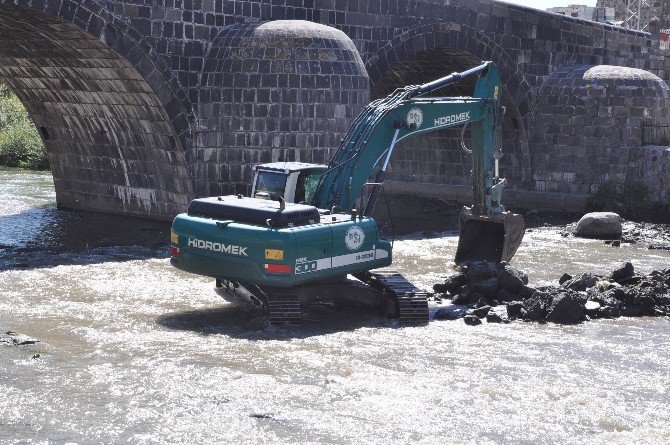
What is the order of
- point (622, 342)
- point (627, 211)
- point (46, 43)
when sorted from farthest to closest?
point (627, 211) < point (46, 43) < point (622, 342)

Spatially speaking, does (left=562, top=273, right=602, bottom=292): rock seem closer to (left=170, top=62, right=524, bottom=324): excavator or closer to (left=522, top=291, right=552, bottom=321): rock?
(left=522, top=291, right=552, bottom=321): rock

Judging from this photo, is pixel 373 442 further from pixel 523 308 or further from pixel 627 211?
pixel 627 211

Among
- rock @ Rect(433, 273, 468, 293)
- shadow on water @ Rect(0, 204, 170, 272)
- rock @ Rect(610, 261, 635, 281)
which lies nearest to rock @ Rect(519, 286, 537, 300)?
rock @ Rect(433, 273, 468, 293)

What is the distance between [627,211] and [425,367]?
18.8 metres

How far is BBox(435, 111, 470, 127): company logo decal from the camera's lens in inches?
808

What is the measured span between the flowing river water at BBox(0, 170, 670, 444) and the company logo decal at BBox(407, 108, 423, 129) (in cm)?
305

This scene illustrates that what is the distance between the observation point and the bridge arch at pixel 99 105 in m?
24.5

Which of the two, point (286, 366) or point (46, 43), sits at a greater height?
point (46, 43)

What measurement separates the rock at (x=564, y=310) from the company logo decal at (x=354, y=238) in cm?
316

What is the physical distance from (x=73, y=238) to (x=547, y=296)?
1189cm

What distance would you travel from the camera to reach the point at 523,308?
18.2 meters

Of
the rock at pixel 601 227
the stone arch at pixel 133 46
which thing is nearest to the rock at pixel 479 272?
the stone arch at pixel 133 46

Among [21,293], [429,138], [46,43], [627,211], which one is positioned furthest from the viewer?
[429,138]

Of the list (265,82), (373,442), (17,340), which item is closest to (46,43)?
(265,82)
